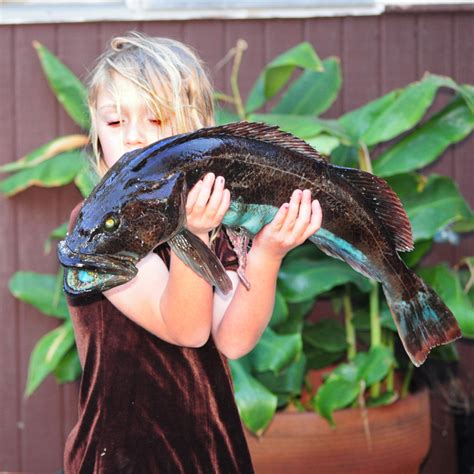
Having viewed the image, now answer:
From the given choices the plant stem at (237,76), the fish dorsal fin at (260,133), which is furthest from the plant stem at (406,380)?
the fish dorsal fin at (260,133)

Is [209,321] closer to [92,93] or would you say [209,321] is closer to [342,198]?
[342,198]

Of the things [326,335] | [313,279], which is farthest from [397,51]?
[326,335]

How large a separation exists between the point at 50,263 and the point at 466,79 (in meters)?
2.27

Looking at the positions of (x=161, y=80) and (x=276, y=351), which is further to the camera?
(x=276, y=351)

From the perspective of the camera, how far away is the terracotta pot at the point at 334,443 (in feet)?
12.5

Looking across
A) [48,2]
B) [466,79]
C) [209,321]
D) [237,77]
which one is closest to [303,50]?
[237,77]

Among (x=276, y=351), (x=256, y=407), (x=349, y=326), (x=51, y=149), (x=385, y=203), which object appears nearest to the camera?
(x=385, y=203)

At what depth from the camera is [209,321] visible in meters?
2.06

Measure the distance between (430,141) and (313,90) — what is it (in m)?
0.60

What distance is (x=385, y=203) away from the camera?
195 centimetres

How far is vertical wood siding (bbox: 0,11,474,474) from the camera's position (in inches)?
180

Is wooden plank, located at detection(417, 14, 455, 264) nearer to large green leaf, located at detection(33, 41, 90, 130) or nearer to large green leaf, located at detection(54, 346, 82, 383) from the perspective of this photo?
large green leaf, located at detection(33, 41, 90, 130)

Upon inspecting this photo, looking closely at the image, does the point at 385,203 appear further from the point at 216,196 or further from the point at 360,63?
the point at 360,63

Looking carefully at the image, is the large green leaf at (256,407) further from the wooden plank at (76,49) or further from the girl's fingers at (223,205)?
the girl's fingers at (223,205)
